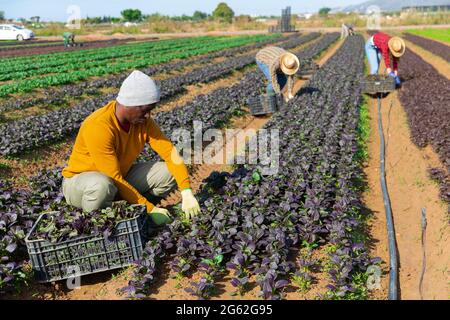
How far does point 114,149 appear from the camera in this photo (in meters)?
3.93

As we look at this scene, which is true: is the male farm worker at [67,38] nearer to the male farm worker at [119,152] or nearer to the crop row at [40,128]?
the crop row at [40,128]

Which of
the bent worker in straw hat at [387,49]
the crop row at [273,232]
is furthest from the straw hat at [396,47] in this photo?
the crop row at [273,232]

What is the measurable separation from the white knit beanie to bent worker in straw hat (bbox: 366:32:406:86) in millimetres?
8478

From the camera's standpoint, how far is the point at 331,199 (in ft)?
15.7


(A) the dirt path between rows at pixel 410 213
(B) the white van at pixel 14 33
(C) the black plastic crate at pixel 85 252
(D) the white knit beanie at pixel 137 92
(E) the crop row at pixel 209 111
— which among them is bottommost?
(A) the dirt path between rows at pixel 410 213

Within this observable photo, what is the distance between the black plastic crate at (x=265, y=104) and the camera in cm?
975

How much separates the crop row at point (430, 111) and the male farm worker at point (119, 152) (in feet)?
11.6

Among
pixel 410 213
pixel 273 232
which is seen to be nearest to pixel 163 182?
pixel 273 232

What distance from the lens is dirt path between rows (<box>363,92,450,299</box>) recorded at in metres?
3.89

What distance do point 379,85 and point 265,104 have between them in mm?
3594

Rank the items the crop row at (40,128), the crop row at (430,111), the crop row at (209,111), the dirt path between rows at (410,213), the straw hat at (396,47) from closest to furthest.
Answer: the dirt path between rows at (410,213) < the crop row at (430,111) < the crop row at (40,128) < the crop row at (209,111) < the straw hat at (396,47)

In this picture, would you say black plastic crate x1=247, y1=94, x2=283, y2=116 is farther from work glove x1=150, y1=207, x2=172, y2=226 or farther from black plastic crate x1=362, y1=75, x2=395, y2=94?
work glove x1=150, y1=207, x2=172, y2=226

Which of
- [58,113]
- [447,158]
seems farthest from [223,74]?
[447,158]

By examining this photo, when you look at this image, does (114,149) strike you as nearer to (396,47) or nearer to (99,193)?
(99,193)
